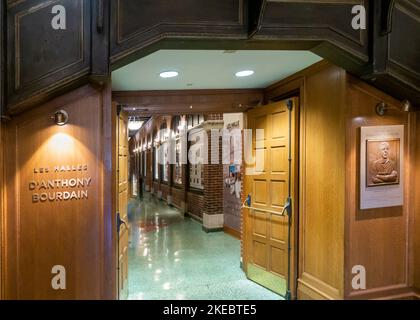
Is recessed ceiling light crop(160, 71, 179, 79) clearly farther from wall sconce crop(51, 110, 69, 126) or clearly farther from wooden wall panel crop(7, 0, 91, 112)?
wall sconce crop(51, 110, 69, 126)

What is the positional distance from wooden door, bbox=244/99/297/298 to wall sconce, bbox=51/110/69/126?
249 centimetres

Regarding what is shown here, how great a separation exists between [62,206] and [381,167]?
3066 millimetres

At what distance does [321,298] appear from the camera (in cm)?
321

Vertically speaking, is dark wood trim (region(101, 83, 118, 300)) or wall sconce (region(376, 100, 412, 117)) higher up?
wall sconce (region(376, 100, 412, 117))

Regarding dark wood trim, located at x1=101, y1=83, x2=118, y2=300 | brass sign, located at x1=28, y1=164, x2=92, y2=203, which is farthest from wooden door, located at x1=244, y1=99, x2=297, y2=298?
brass sign, located at x1=28, y1=164, x2=92, y2=203

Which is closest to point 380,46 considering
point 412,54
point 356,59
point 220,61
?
point 356,59

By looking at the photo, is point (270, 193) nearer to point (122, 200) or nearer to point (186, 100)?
point (186, 100)

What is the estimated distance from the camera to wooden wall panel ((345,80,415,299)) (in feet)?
9.72

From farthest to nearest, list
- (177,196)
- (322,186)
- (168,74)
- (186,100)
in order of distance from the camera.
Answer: (177,196), (186,100), (168,74), (322,186)

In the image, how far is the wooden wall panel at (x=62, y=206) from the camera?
247cm

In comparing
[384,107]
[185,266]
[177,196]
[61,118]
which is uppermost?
[384,107]

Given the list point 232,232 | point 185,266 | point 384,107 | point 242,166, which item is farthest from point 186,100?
point 232,232

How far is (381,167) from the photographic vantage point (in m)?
3.02

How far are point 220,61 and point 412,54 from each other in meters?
1.82
